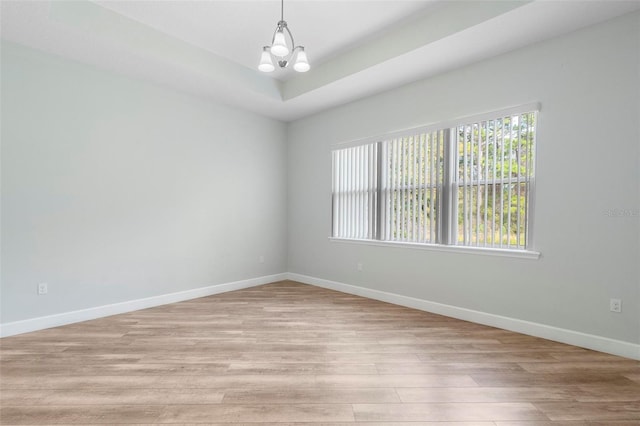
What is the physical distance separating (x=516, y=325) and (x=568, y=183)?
1471 mm

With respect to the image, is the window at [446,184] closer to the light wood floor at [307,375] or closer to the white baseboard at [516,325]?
the white baseboard at [516,325]

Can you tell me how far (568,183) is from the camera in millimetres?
2916

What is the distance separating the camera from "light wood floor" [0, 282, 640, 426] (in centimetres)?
187

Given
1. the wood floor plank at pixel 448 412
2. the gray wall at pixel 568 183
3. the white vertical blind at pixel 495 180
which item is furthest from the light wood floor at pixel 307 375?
the white vertical blind at pixel 495 180

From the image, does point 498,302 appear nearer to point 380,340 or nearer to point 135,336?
point 380,340

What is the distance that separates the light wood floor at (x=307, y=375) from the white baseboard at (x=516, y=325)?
0.10 metres

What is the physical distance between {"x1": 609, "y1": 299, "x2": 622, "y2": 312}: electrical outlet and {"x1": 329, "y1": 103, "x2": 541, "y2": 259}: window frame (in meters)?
Result: 0.63

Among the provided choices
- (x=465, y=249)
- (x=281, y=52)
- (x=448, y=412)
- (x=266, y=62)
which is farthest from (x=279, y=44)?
(x=465, y=249)

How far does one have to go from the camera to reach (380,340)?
118 inches

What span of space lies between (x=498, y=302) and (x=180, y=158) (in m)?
4.31

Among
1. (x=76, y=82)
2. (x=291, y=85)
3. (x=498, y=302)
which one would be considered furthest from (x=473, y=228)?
(x=76, y=82)

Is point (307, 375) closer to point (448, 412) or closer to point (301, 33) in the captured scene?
point (448, 412)

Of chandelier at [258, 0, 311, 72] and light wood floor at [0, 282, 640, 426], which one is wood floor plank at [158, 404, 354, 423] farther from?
chandelier at [258, 0, 311, 72]

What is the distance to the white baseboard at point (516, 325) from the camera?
8.70ft
